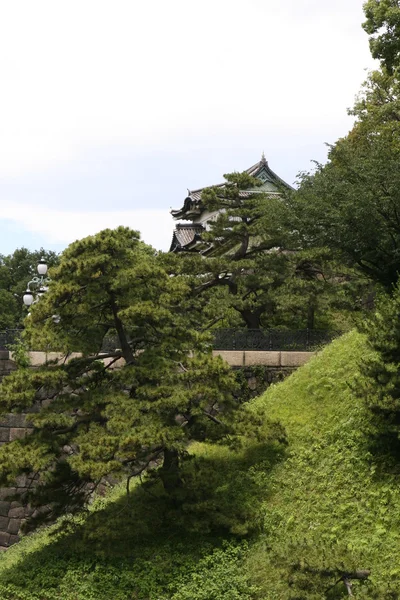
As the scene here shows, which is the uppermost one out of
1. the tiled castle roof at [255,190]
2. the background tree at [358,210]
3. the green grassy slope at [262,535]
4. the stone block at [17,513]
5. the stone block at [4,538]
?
the tiled castle roof at [255,190]

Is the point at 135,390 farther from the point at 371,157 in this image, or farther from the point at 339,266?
the point at 339,266

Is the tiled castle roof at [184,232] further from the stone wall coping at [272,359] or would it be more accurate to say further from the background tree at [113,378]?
the background tree at [113,378]

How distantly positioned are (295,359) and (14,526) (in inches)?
317

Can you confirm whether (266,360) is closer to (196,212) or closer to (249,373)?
(249,373)

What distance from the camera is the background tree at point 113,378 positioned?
Answer: 12281 millimetres

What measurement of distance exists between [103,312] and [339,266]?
10.9m

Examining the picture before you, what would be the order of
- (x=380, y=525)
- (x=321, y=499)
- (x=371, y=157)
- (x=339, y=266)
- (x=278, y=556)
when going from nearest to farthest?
(x=278, y=556) → (x=380, y=525) → (x=321, y=499) → (x=371, y=157) → (x=339, y=266)

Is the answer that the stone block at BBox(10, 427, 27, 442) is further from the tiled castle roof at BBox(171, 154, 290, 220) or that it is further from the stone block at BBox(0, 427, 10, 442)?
the tiled castle roof at BBox(171, 154, 290, 220)

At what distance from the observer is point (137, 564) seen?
39.9 feet

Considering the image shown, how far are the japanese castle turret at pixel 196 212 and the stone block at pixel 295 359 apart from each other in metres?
18.0

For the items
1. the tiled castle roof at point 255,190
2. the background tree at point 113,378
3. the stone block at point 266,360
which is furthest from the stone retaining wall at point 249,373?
the tiled castle roof at point 255,190

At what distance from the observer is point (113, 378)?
13.1 meters

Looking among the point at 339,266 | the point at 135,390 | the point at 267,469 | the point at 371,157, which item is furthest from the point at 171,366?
the point at 339,266

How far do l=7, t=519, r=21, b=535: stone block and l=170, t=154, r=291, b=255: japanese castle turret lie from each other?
19234 millimetres
